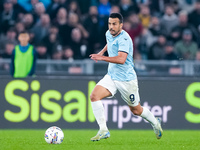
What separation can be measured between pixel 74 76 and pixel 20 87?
130cm

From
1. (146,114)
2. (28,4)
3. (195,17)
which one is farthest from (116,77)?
(195,17)

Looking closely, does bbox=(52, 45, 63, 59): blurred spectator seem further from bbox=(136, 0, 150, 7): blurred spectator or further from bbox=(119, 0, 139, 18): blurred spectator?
bbox=(136, 0, 150, 7): blurred spectator

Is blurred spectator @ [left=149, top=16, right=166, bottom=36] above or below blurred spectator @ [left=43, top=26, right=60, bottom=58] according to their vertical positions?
above

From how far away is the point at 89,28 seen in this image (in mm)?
14891

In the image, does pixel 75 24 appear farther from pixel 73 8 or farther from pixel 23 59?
pixel 23 59

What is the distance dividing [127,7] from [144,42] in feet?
3.90

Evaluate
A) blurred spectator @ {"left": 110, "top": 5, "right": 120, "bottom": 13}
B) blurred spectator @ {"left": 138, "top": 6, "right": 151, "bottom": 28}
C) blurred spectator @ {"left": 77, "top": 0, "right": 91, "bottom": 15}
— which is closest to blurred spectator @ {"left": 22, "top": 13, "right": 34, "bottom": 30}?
blurred spectator @ {"left": 77, "top": 0, "right": 91, "bottom": 15}

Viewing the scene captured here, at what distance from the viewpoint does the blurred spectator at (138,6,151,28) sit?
610 inches

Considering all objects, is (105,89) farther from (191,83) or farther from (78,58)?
(78,58)

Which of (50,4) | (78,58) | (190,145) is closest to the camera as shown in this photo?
(190,145)

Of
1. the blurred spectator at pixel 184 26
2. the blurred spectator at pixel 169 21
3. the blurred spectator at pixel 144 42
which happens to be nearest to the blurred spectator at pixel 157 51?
the blurred spectator at pixel 144 42

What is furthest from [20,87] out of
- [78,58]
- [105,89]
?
[105,89]

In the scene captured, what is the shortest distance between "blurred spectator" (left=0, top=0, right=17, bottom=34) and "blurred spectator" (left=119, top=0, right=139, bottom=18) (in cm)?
293

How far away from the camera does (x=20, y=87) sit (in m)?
12.3
